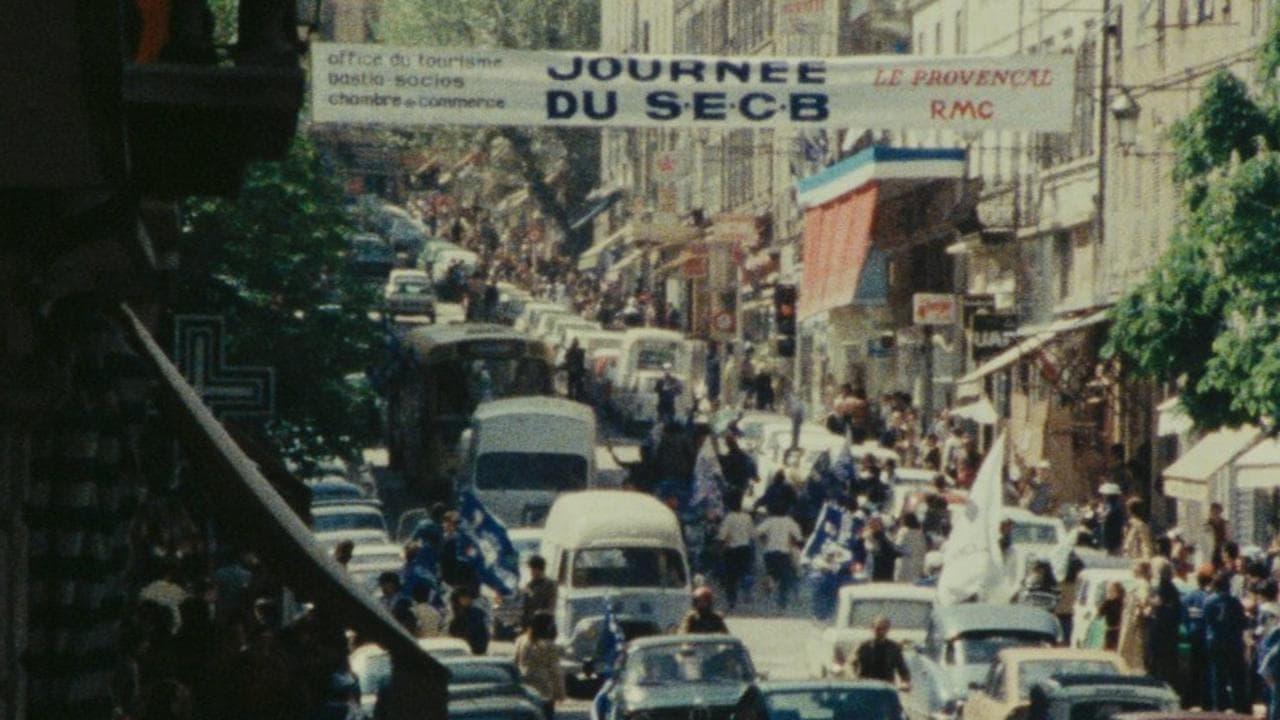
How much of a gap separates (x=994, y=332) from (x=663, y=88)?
21798 millimetres

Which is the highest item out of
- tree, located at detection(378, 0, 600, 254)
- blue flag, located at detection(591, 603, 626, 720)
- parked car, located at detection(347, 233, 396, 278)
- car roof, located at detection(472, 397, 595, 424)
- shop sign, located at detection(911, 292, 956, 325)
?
tree, located at detection(378, 0, 600, 254)

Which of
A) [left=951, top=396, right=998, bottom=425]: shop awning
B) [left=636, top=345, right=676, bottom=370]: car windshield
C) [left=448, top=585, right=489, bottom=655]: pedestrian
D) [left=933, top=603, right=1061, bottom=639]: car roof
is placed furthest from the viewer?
[left=636, top=345, right=676, bottom=370]: car windshield

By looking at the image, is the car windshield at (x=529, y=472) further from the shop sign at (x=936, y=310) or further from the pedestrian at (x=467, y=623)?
the pedestrian at (x=467, y=623)

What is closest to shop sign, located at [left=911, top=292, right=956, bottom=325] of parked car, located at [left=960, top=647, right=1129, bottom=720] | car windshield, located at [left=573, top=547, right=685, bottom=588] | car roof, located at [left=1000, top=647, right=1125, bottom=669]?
car windshield, located at [left=573, top=547, right=685, bottom=588]

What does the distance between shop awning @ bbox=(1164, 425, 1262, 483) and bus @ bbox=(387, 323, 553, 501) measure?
16328 mm

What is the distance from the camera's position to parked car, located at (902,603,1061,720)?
30094mm

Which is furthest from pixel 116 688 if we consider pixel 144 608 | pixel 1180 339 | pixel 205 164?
A: pixel 1180 339

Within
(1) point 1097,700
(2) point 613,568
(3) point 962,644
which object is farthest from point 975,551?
(1) point 1097,700

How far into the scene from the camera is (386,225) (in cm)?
12656

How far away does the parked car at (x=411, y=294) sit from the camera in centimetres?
9788

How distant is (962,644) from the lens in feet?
100

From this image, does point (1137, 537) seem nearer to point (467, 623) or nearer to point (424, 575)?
point (424, 575)

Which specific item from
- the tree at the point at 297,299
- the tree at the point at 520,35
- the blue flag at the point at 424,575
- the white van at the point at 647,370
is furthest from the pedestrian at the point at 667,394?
the tree at the point at 520,35

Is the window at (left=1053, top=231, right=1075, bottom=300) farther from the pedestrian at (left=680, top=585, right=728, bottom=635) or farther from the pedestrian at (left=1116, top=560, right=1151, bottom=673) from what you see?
the pedestrian at (left=680, top=585, right=728, bottom=635)
